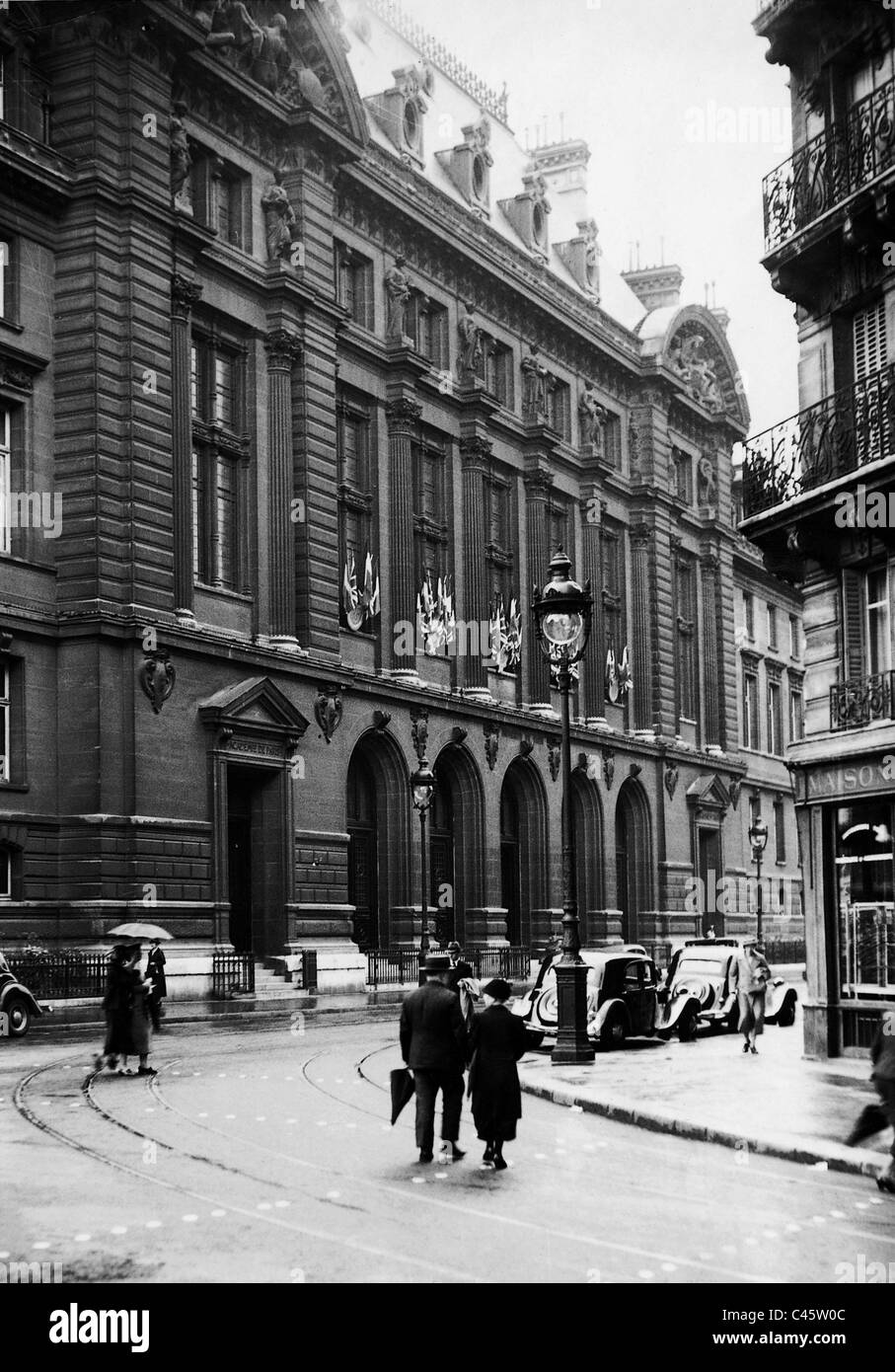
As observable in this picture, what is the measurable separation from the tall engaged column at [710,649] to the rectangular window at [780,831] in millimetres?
8829

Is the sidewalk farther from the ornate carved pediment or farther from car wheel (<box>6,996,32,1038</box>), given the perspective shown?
the ornate carved pediment

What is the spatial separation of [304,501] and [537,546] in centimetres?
1606

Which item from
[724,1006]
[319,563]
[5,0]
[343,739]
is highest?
[5,0]

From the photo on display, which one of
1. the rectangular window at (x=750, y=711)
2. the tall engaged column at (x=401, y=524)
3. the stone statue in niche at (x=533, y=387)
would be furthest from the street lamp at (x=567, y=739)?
the rectangular window at (x=750, y=711)

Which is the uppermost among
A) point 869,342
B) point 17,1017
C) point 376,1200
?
point 869,342

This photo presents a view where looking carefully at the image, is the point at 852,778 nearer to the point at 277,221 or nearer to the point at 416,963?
the point at 416,963

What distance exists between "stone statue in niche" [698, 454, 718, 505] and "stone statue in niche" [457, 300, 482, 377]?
2137 cm

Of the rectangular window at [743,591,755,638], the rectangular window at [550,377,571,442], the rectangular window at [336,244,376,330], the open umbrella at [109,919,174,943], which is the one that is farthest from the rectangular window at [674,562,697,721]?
the open umbrella at [109,919,174,943]

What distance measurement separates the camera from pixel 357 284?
5059cm

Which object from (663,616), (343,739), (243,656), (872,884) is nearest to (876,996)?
(872,884)

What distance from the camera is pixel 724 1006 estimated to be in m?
33.6

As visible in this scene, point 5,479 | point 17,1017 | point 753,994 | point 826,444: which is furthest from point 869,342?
point 5,479
